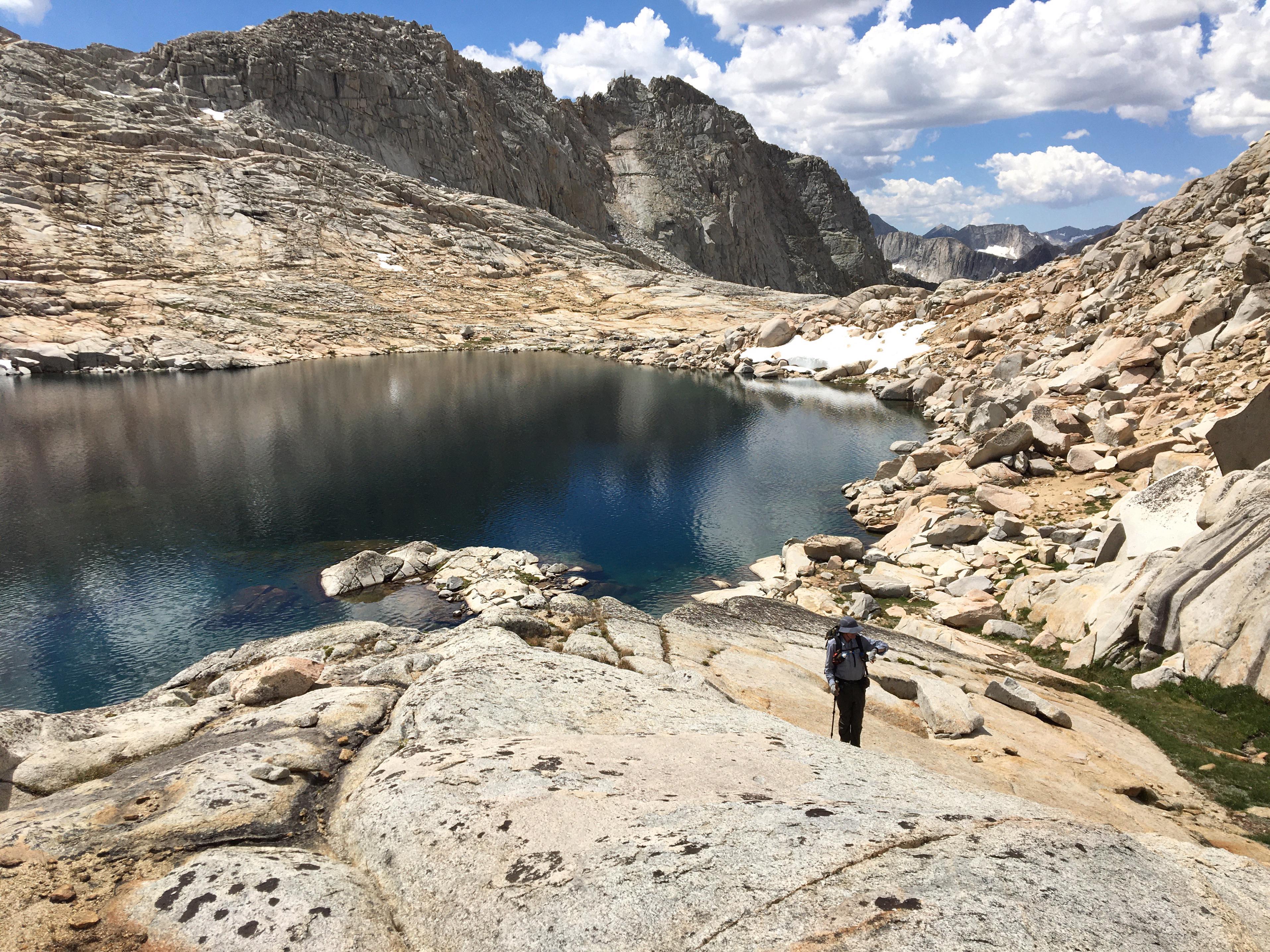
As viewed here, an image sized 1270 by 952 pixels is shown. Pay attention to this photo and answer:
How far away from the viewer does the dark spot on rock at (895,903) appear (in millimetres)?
5176

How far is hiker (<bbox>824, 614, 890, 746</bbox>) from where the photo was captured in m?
11.6

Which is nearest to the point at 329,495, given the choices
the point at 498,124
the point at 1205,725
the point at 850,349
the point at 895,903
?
the point at 1205,725

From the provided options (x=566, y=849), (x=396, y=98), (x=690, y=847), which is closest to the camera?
(x=690, y=847)

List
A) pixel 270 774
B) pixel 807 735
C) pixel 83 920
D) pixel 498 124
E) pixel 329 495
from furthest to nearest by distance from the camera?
1. pixel 498 124
2. pixel 329 495
3. pixel 807 735
4. pixel 270 774
5. pixel 83 920

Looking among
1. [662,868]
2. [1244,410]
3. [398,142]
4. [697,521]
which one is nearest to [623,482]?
[697,521]

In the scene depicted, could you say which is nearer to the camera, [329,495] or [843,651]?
[843,651]

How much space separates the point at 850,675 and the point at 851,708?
60cm

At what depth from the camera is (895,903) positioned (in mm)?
5234

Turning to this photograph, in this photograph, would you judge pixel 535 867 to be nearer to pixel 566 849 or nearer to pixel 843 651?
pixel 566 849

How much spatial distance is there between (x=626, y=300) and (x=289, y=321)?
163ft

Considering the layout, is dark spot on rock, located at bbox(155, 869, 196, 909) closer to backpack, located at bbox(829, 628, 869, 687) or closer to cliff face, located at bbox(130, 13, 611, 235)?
backpack, located at bbox(829, 628, 869, 687)

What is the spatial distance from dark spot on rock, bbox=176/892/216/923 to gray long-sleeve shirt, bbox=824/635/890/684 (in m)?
8.82

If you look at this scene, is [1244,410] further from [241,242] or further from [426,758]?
[241,242]

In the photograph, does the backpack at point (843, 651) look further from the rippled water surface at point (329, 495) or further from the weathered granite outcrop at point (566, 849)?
the rippled water surface at point (329, 495)
